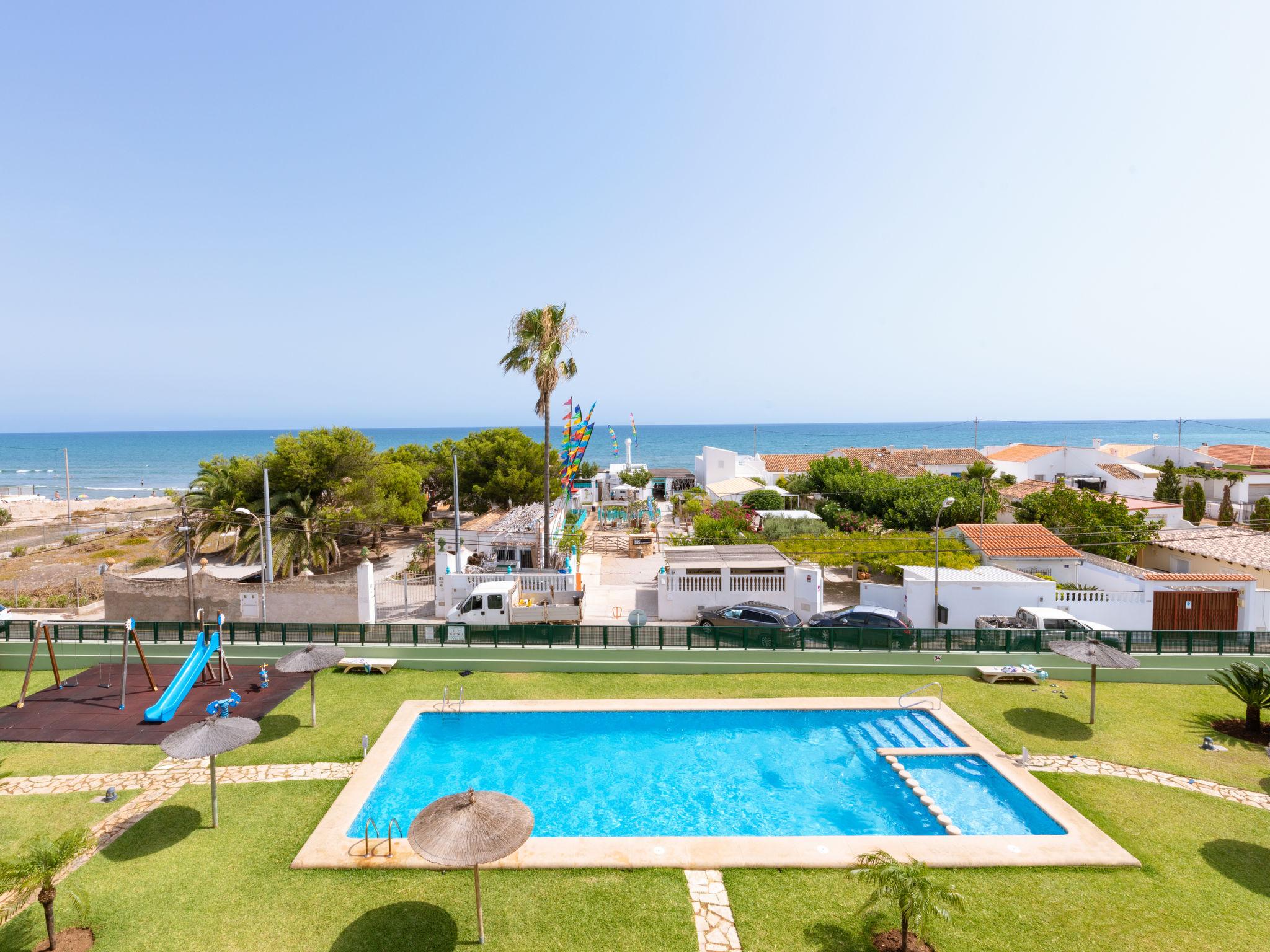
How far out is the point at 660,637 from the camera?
18.6m

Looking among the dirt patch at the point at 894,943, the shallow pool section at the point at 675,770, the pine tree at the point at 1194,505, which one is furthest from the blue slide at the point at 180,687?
the pine tree at the point at 1194,505

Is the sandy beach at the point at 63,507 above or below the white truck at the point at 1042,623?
below

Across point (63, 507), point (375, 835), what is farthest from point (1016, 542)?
point (63, 507)

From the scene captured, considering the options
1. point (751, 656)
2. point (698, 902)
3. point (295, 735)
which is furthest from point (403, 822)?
point (751, 656)

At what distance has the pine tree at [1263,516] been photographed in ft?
135

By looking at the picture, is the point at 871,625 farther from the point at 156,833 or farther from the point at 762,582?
the point at 156,833

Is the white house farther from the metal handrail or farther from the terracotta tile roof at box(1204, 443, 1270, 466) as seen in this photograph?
the terracotta tile roof at box(1204, 443, 1270, 466)

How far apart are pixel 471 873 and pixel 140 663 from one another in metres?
14.0

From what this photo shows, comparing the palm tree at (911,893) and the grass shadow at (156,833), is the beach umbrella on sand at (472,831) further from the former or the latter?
the grass shadow at (156,833)

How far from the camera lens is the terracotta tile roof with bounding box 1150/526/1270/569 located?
81.1 ft

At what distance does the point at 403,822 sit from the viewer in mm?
11047

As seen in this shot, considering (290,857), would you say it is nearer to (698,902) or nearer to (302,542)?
(698,902)

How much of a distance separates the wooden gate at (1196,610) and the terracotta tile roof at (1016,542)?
14.1ft

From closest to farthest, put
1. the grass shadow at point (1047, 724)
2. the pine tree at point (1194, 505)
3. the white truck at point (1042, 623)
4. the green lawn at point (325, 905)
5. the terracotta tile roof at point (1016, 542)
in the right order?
1. the green lawn at point (325, 905)
2. the grass shadow at point (1047, 724)
3. the white truck at point (1042, 623)
4. the terracotta tile roof at point (1016, 542)
5. the pine tree at point (1194, 505)
